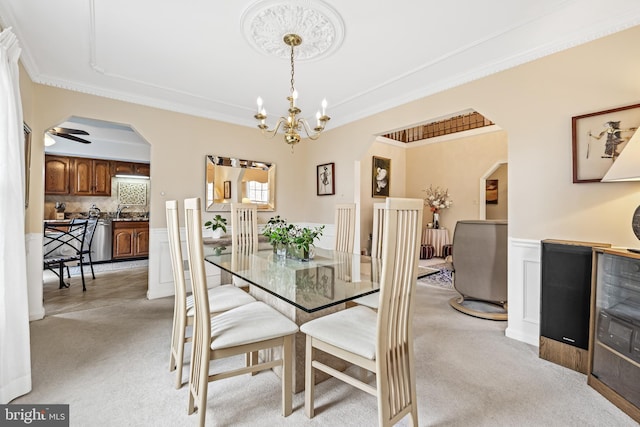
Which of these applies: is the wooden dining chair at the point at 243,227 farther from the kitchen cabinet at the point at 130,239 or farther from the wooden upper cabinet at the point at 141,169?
the wooden upper cabinet at the point at 141,169

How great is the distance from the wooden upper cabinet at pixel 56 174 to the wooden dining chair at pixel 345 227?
5885 mm

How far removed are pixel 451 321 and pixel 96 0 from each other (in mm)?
3932

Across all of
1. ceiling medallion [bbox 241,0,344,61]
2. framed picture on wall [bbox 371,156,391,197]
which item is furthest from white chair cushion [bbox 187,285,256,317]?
framed picture on wall [bbox 371,156,391,197]

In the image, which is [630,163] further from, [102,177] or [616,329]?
[102,177]

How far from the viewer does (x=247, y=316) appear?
165 centimetres

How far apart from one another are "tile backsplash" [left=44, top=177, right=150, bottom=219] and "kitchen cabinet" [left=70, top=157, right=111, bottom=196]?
187 mm

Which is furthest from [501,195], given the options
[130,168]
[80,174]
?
[80,174]

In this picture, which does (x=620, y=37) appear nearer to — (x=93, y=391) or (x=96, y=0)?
(x=96, y=0)

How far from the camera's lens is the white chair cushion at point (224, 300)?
6.17ft

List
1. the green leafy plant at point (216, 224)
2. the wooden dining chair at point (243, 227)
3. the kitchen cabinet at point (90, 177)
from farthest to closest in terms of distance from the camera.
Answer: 1. the kitchen cabinet at point (90, 177)
2. the green leafy plant at point (216, 224)
3. the wooden dining chair at point (243, 227)

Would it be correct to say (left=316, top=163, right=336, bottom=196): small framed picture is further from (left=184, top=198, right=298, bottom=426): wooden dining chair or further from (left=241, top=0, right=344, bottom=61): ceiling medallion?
(left=184, top=198, right=298, bottom=426): wooden dining chair

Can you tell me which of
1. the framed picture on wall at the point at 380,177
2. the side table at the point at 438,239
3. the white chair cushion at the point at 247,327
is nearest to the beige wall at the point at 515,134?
the framed picture on wall at the point at 380,177

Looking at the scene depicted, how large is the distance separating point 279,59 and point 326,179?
2.16m

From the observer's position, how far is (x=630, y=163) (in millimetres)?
1598
